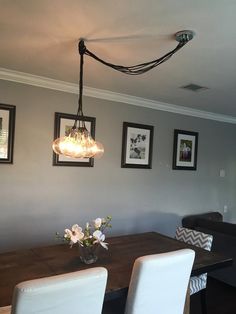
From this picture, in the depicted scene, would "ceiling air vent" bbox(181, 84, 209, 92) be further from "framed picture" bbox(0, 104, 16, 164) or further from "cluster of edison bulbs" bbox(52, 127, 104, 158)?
"framed picture" bbox(0, 104, 16, 164)

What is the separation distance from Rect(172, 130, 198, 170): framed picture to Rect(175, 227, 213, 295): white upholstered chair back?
1503 mm

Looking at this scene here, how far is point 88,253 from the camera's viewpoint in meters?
1.88

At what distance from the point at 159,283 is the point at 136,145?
7.61 feet

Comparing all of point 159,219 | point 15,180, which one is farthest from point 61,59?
point 159,219

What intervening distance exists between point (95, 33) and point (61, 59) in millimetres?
620

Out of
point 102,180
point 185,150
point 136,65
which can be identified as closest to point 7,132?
point 102,180

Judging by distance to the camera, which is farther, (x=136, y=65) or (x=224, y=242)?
(x=224, y=242)

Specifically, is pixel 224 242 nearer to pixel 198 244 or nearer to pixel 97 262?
pixel 198 244

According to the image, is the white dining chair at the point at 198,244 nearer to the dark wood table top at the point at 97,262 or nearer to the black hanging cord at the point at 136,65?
the dark wood table top at the point at 97,262

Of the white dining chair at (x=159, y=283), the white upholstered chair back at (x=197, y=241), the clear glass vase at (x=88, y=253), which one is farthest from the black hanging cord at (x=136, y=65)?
the white upholstered chair back at (x=197, y=241)

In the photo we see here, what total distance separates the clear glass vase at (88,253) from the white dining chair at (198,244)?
0.96 m

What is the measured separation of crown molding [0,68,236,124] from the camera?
2852 mm

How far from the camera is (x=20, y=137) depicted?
291 cm

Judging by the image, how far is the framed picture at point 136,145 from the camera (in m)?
3.63
